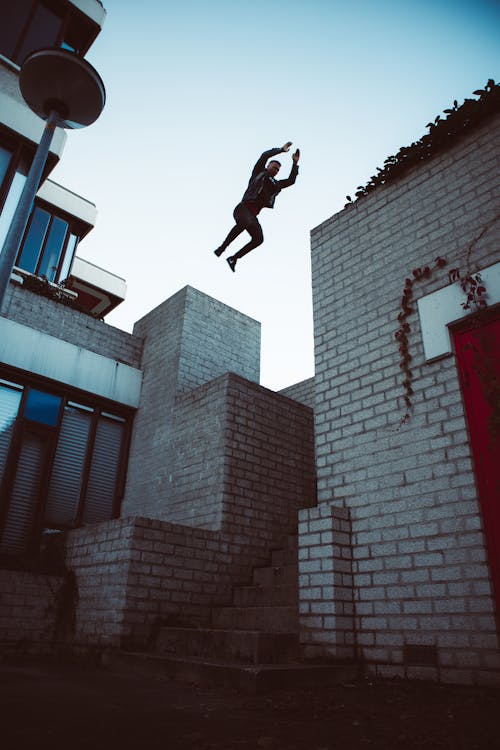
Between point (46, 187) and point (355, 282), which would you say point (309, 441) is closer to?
point (355, 282)

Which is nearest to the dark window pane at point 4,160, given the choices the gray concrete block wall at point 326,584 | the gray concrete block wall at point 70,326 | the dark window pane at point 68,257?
the gray concrete block wall at point 70,326

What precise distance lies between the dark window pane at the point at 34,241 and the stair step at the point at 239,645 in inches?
326

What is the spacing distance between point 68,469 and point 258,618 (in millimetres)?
4251

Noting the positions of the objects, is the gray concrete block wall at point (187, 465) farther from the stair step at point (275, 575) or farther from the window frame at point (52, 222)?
the window frame at point (52, 222)

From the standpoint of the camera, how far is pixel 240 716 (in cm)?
247

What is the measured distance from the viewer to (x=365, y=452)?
425 cm

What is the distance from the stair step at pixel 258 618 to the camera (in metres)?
4.30

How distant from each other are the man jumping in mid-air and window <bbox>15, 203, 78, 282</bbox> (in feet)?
21.6

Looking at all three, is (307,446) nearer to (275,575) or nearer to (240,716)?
(275,575)

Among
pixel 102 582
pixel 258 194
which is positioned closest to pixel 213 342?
pixel 258 194

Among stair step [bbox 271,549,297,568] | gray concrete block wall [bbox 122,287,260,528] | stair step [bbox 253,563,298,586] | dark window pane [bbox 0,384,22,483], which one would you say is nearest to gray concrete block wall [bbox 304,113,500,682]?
stair step [bbox 253,563,298,586]

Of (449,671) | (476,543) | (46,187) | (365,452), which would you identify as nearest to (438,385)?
(365,452)

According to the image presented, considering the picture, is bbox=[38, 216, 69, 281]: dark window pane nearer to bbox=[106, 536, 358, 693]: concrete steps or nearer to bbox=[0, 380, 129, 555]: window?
bbox=[0, 380, 129, 555]: window

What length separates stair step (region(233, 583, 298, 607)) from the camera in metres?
4.79
